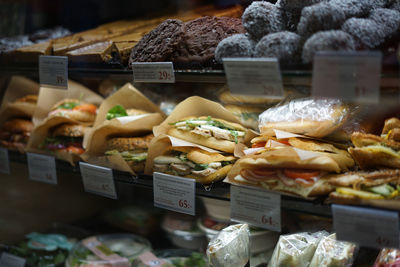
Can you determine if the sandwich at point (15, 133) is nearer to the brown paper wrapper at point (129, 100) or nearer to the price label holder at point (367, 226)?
the brown paper wrapper at point (129, 100)

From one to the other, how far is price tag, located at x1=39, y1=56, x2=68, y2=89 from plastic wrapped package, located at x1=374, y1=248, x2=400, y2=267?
1.33m

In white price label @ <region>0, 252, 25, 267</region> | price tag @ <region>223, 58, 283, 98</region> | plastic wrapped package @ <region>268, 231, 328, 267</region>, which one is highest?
price tag @ <region>223, 58, 283, 98</region>

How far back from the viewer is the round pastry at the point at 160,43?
1.46 metres

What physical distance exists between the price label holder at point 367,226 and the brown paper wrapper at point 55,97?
1.57m

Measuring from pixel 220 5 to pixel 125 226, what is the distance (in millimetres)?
1320

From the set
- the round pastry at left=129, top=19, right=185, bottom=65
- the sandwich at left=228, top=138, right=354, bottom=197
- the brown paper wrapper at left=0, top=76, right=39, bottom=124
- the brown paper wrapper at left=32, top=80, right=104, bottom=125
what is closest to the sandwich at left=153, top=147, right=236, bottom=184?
the sandwich at left=228, top=138, right=354, bottom=197

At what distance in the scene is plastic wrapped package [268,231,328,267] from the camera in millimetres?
1467

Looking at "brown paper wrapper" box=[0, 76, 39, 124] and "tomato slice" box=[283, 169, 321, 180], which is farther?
"brown paper wrapper" box=[0, 76, 39, 124]

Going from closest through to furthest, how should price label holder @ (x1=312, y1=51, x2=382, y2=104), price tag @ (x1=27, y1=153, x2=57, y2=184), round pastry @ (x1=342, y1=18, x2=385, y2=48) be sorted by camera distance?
price label holder @ (x1=312, y1=51, x2=382, y2=104)
round pastry @ (x1=342, y1=18, x2=385, y2=48)
price tag @ (x1=27, y1=153, x2=57, y2=184)

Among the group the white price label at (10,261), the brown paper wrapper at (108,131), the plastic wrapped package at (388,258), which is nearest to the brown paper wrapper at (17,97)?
the brown paper wrapper at (108,131)

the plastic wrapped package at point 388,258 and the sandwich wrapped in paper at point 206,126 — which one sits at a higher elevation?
the sandwich wrapped in paper at point 206,126

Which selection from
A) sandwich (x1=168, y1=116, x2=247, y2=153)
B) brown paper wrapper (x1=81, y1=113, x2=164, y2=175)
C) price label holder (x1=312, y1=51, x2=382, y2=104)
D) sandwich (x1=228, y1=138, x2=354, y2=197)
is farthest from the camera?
brown paper wrapper (x1=81, y1=113, x2=164, y2=175)

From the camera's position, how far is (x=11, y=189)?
98.3 inches

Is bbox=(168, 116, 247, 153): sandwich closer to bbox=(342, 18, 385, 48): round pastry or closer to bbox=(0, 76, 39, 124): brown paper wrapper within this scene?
bbox=(342, 18, 385, 48): round pastry
